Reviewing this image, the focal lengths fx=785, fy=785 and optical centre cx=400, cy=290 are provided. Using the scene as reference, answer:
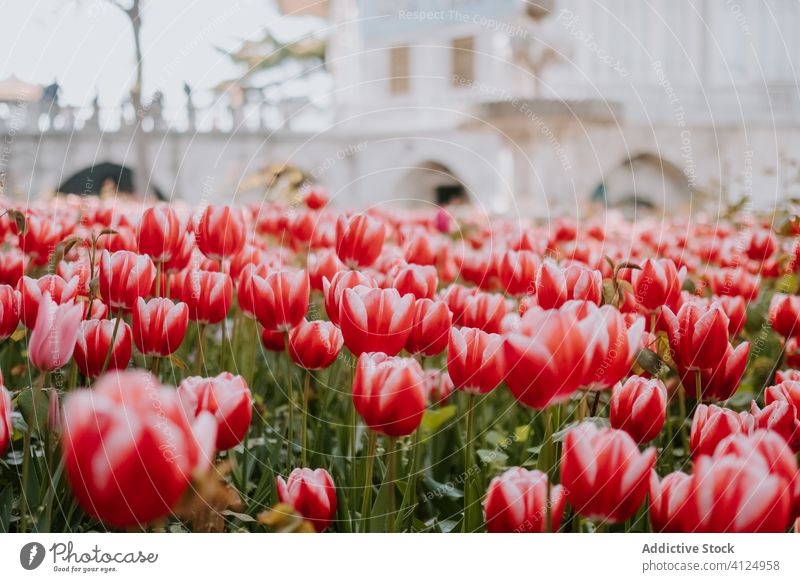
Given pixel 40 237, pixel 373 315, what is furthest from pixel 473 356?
pixel 40 237

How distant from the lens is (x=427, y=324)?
0.87 m

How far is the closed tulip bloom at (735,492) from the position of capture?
56 centimetres

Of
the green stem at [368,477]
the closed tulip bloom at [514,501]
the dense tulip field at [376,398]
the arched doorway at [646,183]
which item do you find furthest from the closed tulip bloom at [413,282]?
the arched doorway at [646,183]

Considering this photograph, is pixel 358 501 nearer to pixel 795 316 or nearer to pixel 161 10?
pixel 795 316

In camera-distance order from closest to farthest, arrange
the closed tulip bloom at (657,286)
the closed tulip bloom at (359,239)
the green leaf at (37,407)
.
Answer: the green leaf at (37,407) < the closed tulip bloom at (657,286) < the closed tulip bloom at (359,239)

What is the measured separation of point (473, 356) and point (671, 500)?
0.75 feet

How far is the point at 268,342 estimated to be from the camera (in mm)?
1097

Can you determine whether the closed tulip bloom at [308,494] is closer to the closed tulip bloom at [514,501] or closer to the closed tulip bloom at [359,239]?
the closed tulip bloom at [514,501]

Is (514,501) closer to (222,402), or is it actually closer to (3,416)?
(222,402)

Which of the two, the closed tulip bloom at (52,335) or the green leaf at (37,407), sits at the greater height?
the closed tulip bloom at (52,335)

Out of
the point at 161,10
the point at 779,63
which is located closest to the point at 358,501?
the point at 161,10
